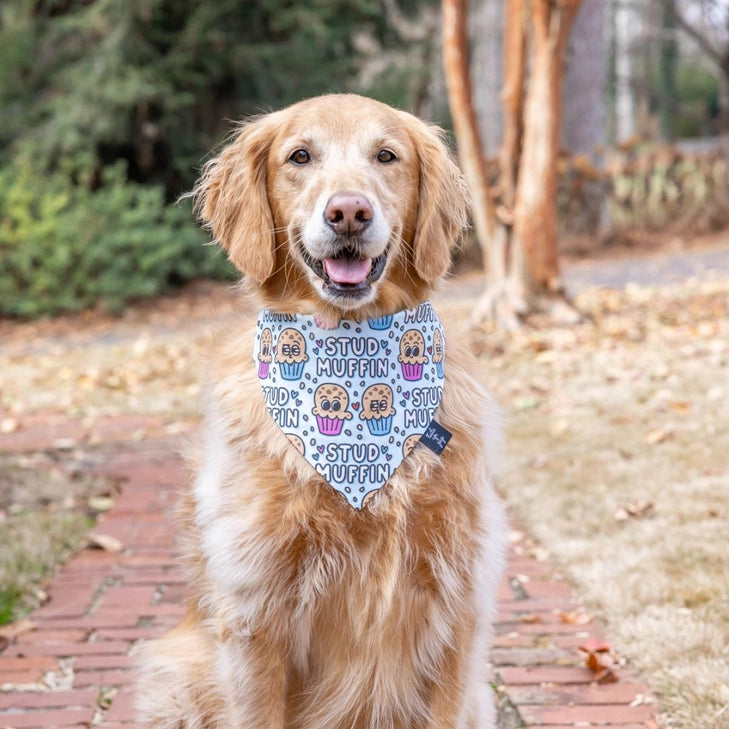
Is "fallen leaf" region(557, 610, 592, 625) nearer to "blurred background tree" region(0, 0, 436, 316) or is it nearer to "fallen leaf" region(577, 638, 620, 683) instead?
"fallen leaf" region(577, 638, 620, 683)

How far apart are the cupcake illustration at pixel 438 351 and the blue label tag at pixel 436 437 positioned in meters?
0.18

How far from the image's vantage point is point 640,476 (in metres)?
4.68

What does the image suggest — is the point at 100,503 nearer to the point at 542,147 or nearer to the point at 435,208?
the point at 435,208

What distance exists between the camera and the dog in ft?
7.69

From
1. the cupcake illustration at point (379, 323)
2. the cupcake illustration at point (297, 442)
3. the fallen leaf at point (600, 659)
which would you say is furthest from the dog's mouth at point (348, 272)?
the fallen leaf at point (600, 659)

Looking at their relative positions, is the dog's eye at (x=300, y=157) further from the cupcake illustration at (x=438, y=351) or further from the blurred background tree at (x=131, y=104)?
the blurred background tree at (x=131, y=104)

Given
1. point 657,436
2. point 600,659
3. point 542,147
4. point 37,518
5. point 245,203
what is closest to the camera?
point 245,203

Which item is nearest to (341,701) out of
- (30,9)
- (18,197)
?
(18,197)

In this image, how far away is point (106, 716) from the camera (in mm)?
2877

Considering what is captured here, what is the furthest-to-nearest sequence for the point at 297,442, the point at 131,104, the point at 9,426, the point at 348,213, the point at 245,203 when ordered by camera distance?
the point at 131,104 < the point at 9,426 < the point at 245,203 < the point at 297,442 < the point at 348,213

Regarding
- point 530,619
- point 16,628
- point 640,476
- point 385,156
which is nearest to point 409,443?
point 385,156

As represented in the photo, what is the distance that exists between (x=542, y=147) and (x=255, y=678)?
6111mm

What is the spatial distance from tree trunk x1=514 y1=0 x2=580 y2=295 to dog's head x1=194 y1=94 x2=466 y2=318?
5.13m

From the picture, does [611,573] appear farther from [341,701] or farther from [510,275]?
[510,275]
